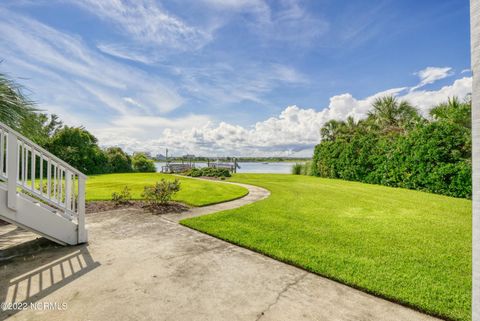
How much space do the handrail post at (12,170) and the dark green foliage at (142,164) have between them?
2266cm

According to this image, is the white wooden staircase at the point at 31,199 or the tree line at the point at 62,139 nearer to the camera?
the white wooden staircase at the point at 31,199

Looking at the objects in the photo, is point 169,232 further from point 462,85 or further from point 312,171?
point 312,171

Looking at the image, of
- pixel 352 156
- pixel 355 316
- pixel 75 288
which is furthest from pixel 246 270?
pixel 352 156

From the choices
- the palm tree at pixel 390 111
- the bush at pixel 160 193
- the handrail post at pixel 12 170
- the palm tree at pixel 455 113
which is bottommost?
the bush at pixel 160 193

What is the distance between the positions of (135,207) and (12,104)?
3.59 metres

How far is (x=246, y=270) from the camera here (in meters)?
2.88

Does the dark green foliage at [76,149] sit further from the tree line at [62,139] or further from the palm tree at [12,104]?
the palm tree at [12,104]

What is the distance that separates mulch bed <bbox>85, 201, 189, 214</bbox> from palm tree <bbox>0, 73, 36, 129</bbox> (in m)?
2.68

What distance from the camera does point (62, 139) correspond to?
19.1 m

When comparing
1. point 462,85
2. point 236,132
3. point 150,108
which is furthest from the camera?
point 236,132

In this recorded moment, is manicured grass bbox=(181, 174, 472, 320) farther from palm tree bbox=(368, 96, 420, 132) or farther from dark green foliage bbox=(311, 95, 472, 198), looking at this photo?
palm tree bbox=(368, 96, 420, 132)

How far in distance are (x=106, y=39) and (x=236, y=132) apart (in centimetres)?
2717

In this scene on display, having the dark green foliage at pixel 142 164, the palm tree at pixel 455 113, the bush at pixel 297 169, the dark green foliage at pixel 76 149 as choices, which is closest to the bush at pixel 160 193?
the palm tree at pixel 455 113

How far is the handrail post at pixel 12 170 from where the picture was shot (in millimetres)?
3055
